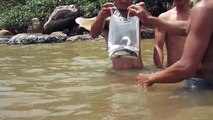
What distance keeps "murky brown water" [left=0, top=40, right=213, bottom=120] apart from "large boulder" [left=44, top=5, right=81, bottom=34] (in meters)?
8.79

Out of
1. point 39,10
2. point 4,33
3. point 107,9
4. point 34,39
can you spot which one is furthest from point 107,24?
point 39,10

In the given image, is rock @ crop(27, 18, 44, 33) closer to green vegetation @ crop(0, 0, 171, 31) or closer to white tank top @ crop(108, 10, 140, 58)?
green vegetation @ crop(0, 0, 171, 31)

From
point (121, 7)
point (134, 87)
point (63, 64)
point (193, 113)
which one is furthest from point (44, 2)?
point (193, 113)

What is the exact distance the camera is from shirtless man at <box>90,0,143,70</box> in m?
5.41

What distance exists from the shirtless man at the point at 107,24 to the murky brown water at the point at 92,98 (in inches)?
5.5

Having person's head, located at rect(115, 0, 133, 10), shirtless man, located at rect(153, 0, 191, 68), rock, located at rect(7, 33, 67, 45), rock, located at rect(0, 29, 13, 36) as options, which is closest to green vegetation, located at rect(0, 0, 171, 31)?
rock, located at rect(0, 29, 13, 36)

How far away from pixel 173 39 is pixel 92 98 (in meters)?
1.52

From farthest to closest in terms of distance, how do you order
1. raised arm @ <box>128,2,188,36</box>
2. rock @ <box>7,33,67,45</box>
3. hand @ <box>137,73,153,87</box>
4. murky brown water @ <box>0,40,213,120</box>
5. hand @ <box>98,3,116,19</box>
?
rock @ <box>7,33,67,45</box>, hand @ <box>98,3,116,19</box>, hand @ <box>137,73,153,87</box>, raised arm @ <box>128,2,188,36</box>, murky brown water @ <box>0,40,213,120</box>

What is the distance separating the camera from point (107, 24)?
568cm

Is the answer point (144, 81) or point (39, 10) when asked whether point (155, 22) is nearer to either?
point (144, 81)

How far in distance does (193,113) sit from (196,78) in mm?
1024

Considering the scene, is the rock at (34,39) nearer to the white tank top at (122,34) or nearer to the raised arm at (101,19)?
the raised arm at (101,19)

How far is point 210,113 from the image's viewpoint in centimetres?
329

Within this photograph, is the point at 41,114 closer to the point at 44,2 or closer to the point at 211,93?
the point at 211,93
